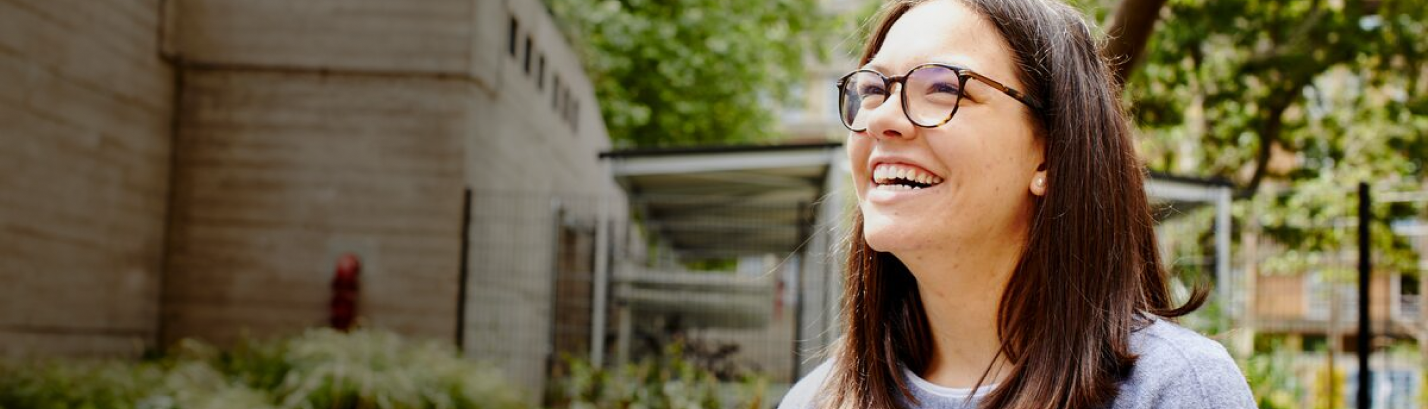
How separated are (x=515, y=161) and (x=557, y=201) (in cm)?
156

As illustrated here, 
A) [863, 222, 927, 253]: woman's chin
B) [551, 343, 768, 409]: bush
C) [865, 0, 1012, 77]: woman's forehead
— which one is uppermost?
[865, 0, 1012, 77]: woman's forehead

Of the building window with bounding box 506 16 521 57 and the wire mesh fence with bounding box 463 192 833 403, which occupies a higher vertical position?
the building window with bounding box 506 16 521 57

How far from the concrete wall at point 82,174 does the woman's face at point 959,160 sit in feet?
25.8

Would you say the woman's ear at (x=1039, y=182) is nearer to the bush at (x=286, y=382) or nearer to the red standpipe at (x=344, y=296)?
the bush at (x=286, y=382)

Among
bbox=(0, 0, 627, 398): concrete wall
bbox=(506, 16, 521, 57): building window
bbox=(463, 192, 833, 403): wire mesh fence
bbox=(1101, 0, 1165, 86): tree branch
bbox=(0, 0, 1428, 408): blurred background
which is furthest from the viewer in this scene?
bbox=(506, 16, 521, 57): building window

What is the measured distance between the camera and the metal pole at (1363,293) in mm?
7133

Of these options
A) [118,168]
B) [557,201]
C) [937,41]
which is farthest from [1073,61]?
[557,201]

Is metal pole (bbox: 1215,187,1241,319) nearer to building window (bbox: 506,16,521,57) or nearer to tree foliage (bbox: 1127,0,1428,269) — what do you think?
tree foliage (bbox: 1127,0,1428,269)

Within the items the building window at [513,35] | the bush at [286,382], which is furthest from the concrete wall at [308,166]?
the bush at [286,382]

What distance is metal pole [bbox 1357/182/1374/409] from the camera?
7.13 m

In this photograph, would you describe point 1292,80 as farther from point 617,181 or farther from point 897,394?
point 897,394

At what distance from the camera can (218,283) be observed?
34.6 ft

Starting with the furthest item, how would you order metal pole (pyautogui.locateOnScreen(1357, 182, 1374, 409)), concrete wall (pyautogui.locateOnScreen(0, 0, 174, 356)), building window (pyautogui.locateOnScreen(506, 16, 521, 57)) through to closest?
building window (pyautogui.locateOnScreen(506, 16, 521, 57))
concrete wall (pyautogui.locateOnScreen(0, 0, 174, 356))
metal pole (pyautogui.locateOnScreen(1357, 182, 1374, 409))

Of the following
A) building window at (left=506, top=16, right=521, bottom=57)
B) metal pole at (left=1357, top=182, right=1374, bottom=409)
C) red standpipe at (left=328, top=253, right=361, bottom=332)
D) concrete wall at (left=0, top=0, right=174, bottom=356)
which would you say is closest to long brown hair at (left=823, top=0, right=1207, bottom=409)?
metal pole at (left=1357, top=182, right=1374, bottom=409)
